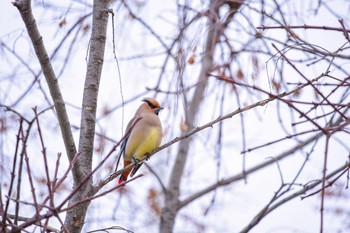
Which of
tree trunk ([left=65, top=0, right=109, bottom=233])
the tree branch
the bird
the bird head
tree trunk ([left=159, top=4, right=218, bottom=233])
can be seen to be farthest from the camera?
tree trunk ([left=159, top=4, right=218, bottom=233])

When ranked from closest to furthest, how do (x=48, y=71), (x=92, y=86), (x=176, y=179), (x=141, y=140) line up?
(x=48, y=71) < (x=92, y=86) < (x=141, y=140) < (x=176, y=179)

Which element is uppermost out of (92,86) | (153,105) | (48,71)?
(153,105)

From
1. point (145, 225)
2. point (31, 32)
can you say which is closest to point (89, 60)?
point (31, 32)

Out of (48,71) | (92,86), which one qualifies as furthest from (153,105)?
(48,71)

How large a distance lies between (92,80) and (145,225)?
4.02 meters

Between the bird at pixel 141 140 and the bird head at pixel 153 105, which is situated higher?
the bird head at pixel 153 105

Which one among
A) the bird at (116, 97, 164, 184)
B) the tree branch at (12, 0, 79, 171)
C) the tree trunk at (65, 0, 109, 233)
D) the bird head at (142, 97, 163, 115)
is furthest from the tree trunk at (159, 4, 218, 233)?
the tree branch at (12, 0, 79, 171)

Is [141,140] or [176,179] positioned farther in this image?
[176,179]

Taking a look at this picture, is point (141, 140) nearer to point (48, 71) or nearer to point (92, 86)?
point (92, 86)

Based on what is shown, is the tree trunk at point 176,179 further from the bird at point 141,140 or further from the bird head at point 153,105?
the bird at point 141,140

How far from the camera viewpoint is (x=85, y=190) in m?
2.64

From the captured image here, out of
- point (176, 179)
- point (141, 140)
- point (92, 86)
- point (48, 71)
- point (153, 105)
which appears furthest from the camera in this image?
point (176, 179)

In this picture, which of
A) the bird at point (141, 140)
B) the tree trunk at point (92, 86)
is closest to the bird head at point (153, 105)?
the bird at point (141, 140)

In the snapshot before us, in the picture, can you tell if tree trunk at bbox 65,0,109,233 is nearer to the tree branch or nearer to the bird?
the tree branch
